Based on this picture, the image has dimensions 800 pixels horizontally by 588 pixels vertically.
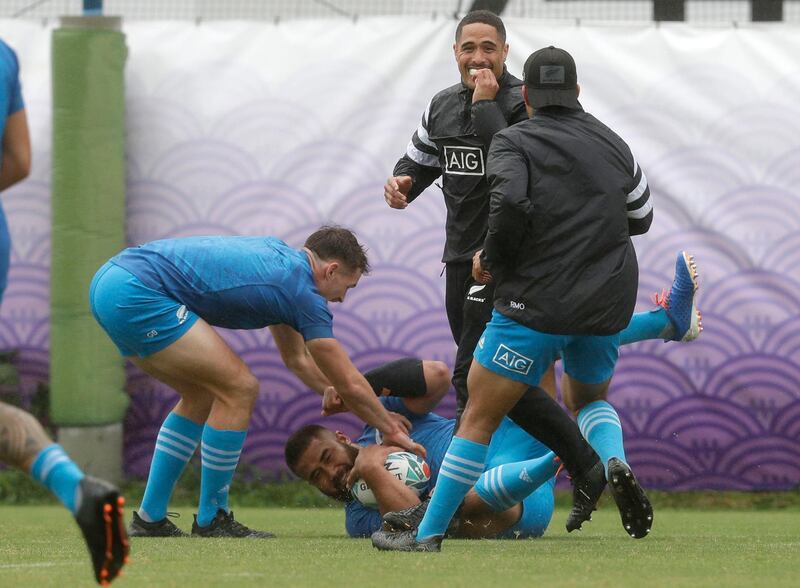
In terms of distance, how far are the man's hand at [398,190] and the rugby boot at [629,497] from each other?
1.50m

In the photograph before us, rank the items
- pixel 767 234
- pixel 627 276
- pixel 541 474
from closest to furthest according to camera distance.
→ pixel 627 276 < pixel 541 474 < pixel 767 234

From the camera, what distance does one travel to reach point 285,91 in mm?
9242

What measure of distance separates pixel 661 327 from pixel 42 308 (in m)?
4.51

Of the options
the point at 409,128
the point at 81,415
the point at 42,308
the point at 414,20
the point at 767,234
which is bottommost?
the point at 81,415

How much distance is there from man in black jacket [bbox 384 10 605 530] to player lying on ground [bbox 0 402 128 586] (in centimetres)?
222

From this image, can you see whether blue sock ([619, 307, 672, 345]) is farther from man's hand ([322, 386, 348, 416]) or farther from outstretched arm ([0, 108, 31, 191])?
outstretched arm ([0, 108, 31, 191])

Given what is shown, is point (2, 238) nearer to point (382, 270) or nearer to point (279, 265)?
point (279, 265)

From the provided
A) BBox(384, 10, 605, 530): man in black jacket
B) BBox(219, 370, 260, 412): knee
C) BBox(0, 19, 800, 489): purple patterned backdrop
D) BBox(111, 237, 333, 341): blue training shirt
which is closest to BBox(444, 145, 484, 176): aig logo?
BBox(384, 10, 605, 530): man in black jacket

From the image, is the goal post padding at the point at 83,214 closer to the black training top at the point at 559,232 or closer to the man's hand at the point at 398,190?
the man's hand at the point at 398,190

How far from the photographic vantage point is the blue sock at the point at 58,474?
361 cm

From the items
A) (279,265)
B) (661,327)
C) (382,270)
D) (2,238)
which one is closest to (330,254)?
(279,265)

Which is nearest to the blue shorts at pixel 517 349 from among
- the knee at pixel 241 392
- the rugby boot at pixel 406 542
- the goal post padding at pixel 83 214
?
the rugby boot at pixel 406 542

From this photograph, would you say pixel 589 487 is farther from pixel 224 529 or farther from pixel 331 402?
pixel 224 529

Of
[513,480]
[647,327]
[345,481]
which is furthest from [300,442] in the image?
[647,327]
